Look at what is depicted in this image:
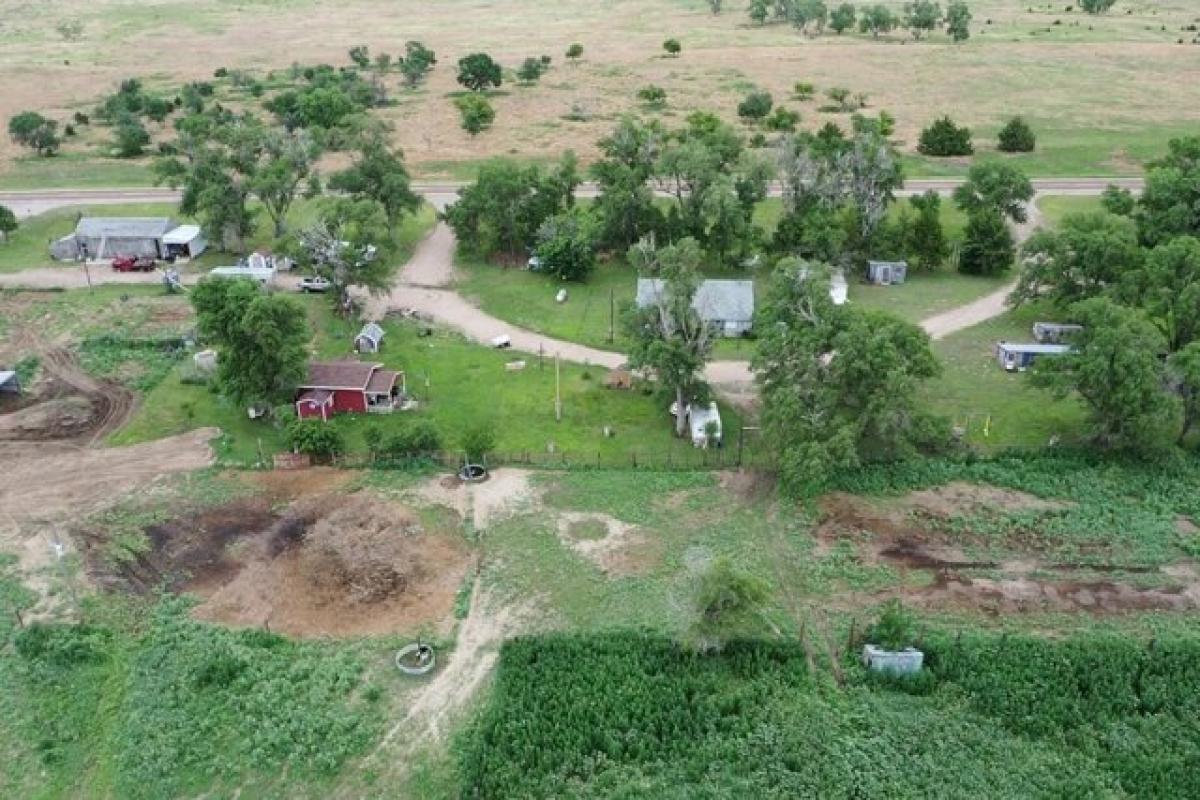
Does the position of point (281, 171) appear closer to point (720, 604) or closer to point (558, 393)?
point (558, 393)

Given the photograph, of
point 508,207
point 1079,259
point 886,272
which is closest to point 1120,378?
point 1079,259

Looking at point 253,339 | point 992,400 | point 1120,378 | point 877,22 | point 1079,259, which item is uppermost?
point 877,22

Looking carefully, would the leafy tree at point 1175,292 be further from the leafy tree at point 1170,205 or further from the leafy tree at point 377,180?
the leafy tree at point 377,180

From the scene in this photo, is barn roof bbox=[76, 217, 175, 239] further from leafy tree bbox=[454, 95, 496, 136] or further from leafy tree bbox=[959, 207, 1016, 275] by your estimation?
leafy tree bbox=[959, 207, 1016, 275]

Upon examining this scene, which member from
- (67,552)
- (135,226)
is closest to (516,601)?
(67,552)

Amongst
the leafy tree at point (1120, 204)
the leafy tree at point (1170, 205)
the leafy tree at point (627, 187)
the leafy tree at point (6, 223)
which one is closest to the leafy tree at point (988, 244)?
the leafy tree at point (1120, 204)

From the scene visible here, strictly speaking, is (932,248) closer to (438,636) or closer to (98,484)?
(438,636)
